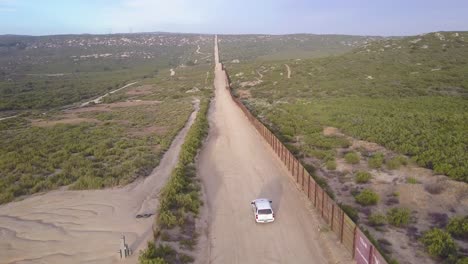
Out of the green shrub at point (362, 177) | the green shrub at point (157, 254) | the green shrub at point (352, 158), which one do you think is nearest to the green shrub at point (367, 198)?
the green shrub at point (362, 177)

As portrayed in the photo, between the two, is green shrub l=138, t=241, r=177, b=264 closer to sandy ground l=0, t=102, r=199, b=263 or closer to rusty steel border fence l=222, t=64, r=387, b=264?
sandy ground l=0, t=102, r=199, b=263

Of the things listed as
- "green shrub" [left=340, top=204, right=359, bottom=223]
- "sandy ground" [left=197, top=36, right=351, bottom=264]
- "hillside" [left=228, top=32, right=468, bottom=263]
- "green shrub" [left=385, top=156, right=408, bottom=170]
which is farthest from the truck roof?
"green shrub" [left=385, top=156, right=408, bottom=170]


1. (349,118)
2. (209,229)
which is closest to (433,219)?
(209,229)

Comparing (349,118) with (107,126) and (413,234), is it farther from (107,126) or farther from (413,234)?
(107,126)

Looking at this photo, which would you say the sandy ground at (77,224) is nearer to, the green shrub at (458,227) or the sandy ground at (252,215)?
the sandy ground at (252,215)

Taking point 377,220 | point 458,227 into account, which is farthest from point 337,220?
point 458,227

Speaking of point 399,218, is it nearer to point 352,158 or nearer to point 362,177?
point 362,177
